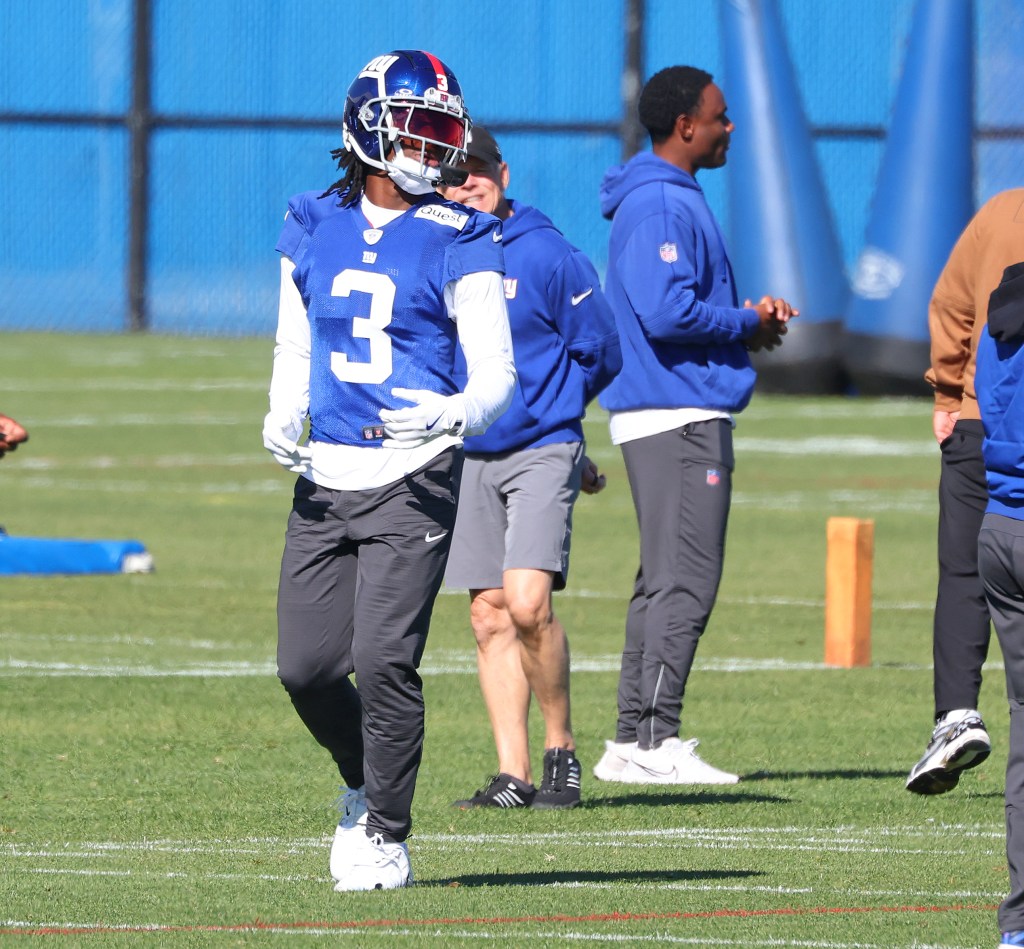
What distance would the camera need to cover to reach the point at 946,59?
32031mm

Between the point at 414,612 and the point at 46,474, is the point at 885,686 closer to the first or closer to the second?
the point at 414,612

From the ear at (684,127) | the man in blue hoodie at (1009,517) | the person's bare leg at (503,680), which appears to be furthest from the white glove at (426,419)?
the ear at (684,127)

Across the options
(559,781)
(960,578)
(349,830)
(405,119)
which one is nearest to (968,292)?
(960,578)

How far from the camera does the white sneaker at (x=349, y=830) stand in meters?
6.95

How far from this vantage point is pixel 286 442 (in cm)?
685

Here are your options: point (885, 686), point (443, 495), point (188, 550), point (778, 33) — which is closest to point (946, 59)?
point (778, 33)

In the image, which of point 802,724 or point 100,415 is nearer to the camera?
point 802,724

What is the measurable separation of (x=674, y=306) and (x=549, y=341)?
0.70m

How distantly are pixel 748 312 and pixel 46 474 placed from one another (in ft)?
47.3

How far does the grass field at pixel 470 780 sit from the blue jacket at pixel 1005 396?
119 cm

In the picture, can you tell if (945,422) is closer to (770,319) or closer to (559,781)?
(770,319)

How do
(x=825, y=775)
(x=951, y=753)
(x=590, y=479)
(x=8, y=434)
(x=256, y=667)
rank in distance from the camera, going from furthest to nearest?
(x=256, y=667)
(x=8, y=434)
(x=825, y=775)
(x=590, y=479)
(x=951, y=753)

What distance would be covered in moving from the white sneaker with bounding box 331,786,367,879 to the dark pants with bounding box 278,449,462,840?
65mm

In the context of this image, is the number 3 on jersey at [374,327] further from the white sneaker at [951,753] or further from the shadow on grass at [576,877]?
the white sneaker at [951,753]
